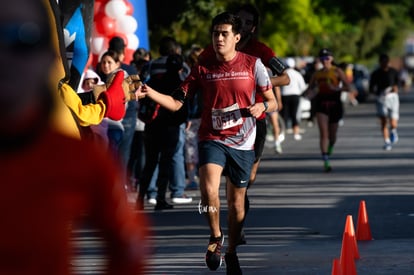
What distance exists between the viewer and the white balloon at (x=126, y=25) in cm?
1898

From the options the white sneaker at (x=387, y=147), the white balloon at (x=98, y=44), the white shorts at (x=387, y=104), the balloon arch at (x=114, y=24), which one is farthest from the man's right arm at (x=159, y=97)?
the white sneaker at (x=387, y=147)

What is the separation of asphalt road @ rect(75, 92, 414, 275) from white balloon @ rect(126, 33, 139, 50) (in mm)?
2750

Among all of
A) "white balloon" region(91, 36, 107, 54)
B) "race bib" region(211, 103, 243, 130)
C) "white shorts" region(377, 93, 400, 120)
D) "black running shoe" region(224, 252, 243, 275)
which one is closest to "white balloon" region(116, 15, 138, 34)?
"white balloon" region(91, 36, 107, 54)

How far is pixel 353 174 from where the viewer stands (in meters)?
19.3

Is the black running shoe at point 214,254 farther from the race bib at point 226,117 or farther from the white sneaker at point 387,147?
the white sneaker at point 387,147

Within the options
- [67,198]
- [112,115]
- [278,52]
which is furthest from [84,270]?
[278,52]

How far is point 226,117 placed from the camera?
9.09 meters

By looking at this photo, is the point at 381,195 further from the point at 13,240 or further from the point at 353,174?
the point at 13,240

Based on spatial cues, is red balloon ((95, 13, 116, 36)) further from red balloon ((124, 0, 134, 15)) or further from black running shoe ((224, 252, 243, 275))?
black running shoe ((224, 252, 243, 275))

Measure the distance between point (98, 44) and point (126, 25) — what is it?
0.52m

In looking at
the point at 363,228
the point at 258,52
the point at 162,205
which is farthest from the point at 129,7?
the point at 258,52

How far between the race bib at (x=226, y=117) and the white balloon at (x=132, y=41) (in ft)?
32.4

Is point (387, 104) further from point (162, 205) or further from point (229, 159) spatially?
point (229, 159)

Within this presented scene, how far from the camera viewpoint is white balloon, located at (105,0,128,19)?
19.0 m
